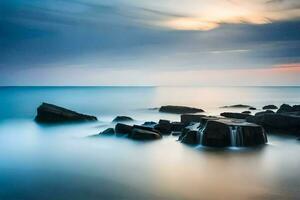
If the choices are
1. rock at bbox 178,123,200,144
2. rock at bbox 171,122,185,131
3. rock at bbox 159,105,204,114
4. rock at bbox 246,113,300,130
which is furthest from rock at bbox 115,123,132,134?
rock at bbox 159,105,204,114

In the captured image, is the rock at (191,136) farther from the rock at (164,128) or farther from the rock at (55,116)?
the rock at (55,116)

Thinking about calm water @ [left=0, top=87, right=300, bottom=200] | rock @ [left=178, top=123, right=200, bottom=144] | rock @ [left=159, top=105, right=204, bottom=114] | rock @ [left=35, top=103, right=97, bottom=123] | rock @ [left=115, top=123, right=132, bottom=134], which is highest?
rock @ [left=159, top=105, right=204, bottom=114]

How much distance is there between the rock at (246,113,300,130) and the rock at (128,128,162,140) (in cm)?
657

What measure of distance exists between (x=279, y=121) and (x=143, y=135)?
8.54 m

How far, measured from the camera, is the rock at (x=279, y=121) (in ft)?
75.7

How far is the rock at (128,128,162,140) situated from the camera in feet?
69.1

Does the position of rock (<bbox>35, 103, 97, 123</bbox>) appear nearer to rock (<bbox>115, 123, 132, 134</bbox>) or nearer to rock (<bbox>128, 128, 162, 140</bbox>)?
rock (<bbox>115, 123, 132, 134</bbox>)

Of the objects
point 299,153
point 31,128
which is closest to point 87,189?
point 299,153

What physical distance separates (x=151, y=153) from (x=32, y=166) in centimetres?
548

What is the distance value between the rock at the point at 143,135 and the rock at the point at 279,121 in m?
6.57

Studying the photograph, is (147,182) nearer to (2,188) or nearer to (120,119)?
(2,188)

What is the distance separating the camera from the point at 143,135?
21.1 meters

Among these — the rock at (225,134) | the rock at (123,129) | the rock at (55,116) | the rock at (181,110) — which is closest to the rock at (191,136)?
the rock at (225,134)

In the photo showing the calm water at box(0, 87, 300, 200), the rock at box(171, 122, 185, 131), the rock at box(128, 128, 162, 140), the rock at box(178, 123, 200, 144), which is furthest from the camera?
the rock at box(171, 122, 185, 131)
